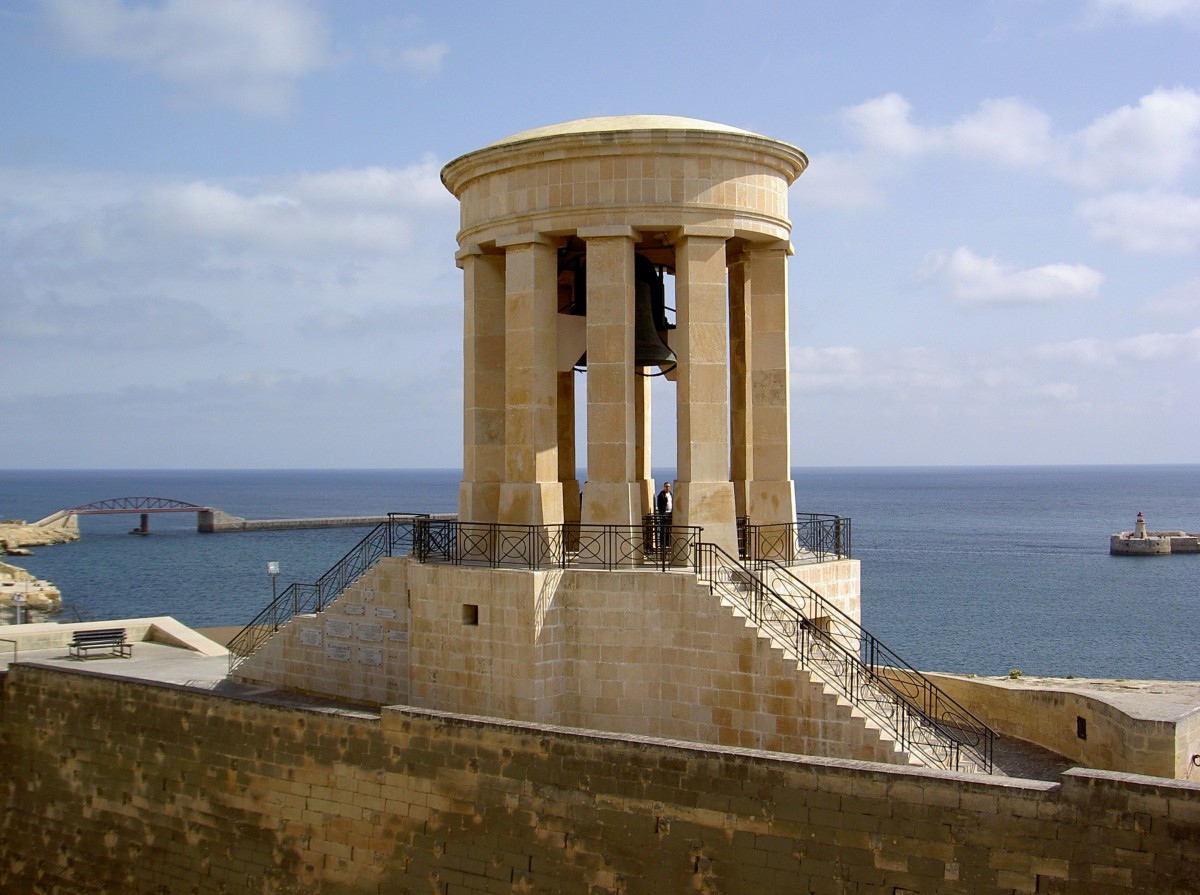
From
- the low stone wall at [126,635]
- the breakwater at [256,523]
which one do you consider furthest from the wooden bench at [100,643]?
the breakwater at [256,523]

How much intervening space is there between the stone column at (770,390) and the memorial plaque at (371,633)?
5.78 metres

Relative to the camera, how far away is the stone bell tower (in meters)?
15.6

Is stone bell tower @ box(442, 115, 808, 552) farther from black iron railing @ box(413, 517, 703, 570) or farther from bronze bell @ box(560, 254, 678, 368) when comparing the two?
black iron railing @ box(413, 517, 703, 570)

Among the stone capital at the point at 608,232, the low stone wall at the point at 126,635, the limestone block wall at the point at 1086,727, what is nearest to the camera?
the limestone block wall at the point at 1086,727

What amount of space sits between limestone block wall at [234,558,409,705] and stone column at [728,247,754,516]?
534 centimetres

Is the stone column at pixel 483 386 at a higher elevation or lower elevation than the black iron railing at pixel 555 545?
higher

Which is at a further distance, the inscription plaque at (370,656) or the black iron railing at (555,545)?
the inscription plaque at (370,656)

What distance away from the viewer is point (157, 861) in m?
16.6

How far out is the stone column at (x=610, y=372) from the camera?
51.2ft

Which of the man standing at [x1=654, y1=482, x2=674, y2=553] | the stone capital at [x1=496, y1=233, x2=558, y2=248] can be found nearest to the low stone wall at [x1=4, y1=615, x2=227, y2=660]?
the man standing at [x1=654, y1=482, x2=674, y2=553]

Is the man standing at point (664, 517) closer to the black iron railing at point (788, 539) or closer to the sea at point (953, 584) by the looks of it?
the black iron railing at point (788, 539)

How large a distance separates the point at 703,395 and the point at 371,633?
19.8 feet

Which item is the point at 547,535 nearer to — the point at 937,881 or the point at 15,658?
the point at 937,881

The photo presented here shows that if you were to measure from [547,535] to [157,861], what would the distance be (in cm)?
744
